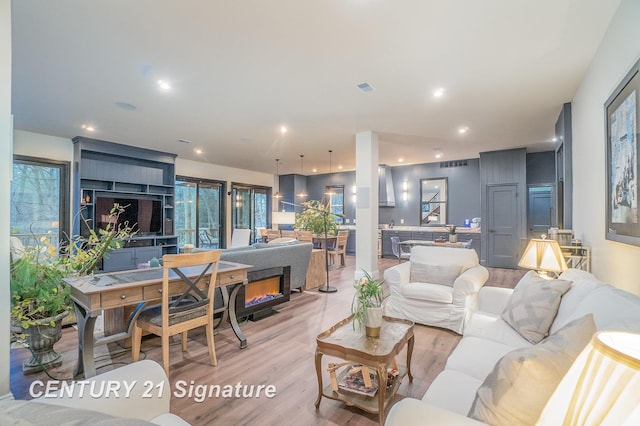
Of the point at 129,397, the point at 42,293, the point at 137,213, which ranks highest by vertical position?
the point at 137,213

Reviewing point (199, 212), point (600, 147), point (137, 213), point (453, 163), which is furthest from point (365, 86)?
point (199, 212)

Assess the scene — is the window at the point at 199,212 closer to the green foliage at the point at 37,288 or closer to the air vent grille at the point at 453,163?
the green foliage at the point at 37,288

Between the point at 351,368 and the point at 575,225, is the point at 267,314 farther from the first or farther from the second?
the point at 575,225

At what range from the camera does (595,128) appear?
9.27 ft

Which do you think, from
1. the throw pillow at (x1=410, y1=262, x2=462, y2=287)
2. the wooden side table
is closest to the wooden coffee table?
the throw pillow at (x1=410, y1=262, x2=462, y2=287)

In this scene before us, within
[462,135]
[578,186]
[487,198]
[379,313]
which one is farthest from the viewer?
[487,198]

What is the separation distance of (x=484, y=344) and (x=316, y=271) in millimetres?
3511

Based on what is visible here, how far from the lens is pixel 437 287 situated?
3.46m

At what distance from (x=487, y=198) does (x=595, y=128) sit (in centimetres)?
491

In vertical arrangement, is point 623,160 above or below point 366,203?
above

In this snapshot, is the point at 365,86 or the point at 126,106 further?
the point at 126,106

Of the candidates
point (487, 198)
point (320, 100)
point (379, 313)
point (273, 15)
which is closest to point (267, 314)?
point (379, 313)

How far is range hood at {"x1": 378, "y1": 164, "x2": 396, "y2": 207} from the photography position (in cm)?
910

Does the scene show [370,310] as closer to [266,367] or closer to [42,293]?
[266,367]
